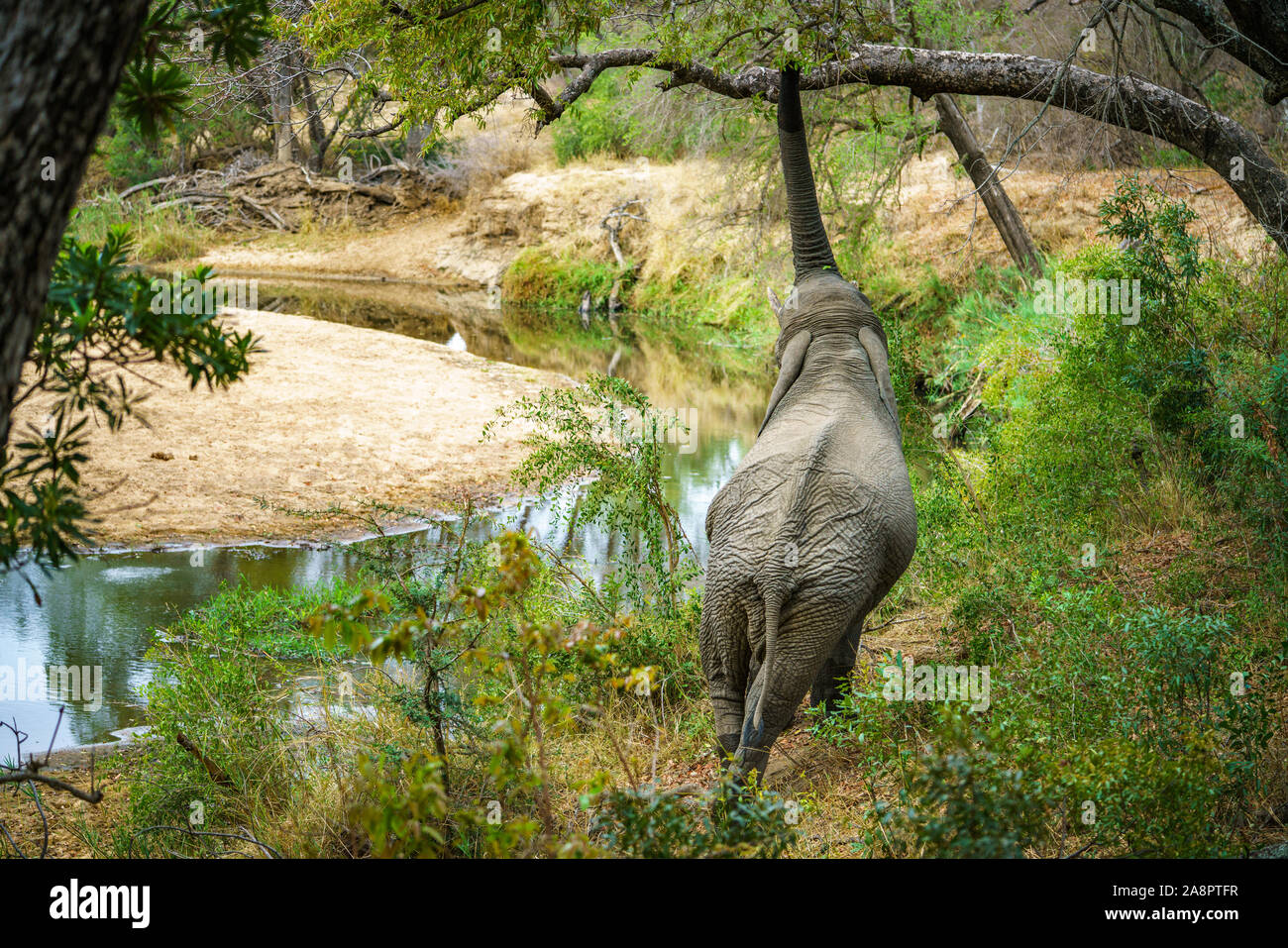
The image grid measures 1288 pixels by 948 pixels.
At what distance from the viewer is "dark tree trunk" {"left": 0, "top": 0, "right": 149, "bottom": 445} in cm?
215

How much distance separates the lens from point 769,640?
4891 millimetres

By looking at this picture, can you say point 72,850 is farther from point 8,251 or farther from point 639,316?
point 639,316

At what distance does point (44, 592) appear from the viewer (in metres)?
9.81

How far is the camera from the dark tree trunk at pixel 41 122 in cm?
215

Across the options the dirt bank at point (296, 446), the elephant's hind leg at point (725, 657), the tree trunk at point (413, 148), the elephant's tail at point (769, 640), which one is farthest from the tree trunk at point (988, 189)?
the tree trunk at point (413, 148)

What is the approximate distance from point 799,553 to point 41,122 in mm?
3519

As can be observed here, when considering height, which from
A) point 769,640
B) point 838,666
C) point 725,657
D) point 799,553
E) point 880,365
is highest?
point 880,365

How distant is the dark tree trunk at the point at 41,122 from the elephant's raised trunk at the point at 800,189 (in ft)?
16.2

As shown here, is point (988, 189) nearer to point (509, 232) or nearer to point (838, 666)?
point (838, 666)

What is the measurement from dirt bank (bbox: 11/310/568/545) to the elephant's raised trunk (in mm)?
5951

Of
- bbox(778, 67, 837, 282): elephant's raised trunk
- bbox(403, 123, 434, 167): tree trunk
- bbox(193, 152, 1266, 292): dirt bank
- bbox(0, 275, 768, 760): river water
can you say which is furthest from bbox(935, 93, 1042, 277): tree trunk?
bbox(403, 123, 434, 167): tree trunk

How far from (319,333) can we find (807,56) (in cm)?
1495

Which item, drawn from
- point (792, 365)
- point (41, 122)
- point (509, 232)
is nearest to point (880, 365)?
point (792, 365)

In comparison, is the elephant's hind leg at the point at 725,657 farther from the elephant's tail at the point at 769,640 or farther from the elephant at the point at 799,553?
the elephant's tail at the point at 769,640
